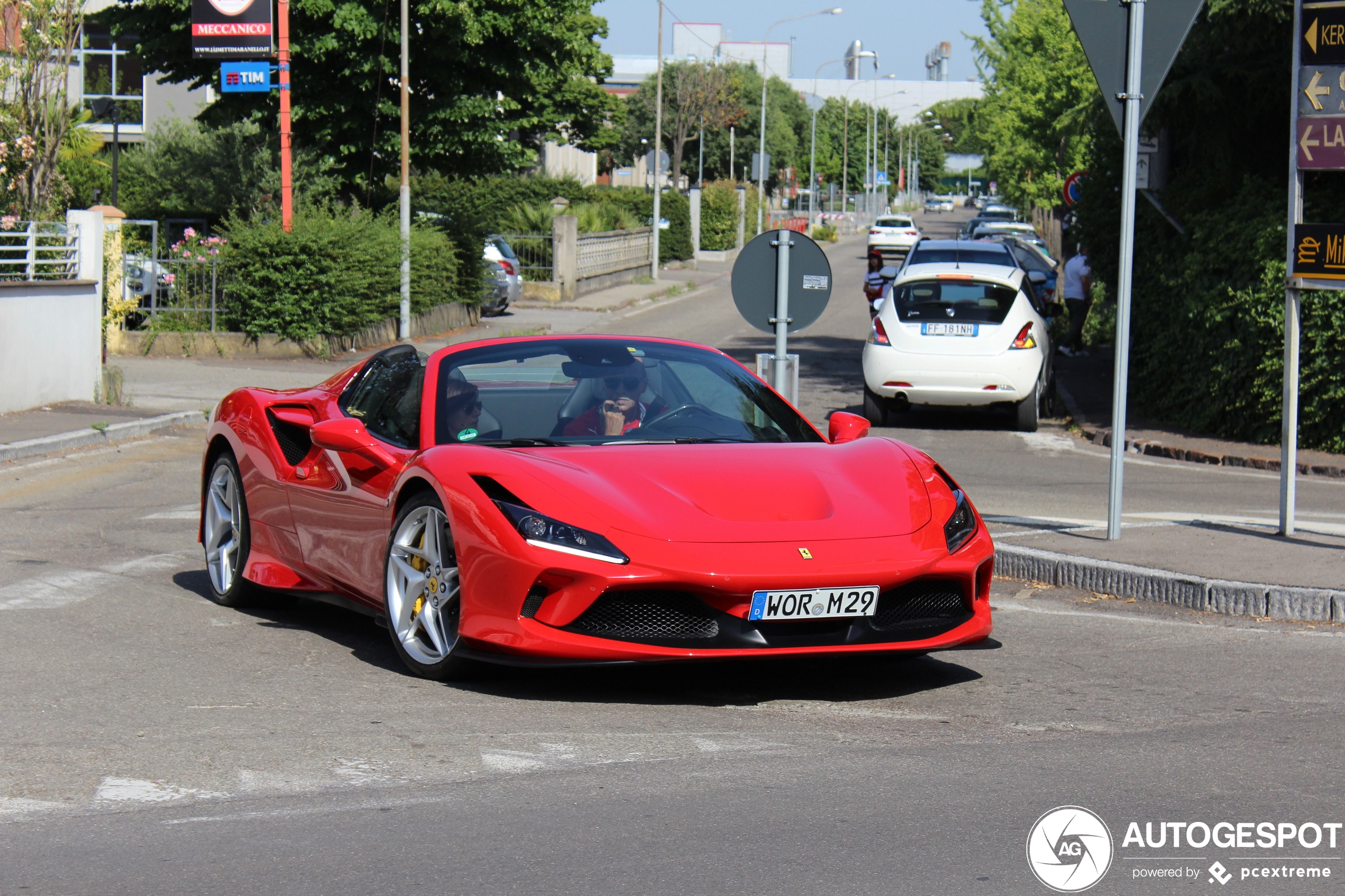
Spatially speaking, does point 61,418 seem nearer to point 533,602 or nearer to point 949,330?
point 949,330

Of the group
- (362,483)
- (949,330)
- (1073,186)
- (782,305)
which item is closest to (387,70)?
(1073,186)

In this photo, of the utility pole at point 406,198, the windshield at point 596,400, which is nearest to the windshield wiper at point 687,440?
the windshield at point 596,400

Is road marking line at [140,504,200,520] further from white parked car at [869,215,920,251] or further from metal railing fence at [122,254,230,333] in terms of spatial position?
white parked car at [869,215,920,251]

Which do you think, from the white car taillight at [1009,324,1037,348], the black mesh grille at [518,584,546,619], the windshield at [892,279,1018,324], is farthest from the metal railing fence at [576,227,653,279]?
the black mesh grille at [518,584,546,619]

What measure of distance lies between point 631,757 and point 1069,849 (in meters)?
1.38

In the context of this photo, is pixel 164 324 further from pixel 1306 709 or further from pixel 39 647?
pixel 1306 709

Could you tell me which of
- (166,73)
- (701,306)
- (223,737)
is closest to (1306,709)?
(223,737)

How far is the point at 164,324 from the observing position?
2330 cm

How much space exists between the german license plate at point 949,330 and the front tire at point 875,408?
93 cm

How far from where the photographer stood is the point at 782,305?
1024 centimetres

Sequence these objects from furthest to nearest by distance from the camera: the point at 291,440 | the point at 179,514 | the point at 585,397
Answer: the point at 179,514
the point at 291,440
the point at 585,397

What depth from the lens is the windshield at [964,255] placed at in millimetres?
17964

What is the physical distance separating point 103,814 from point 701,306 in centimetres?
3350

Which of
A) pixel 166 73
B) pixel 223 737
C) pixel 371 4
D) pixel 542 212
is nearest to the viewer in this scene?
pixel 223 737
